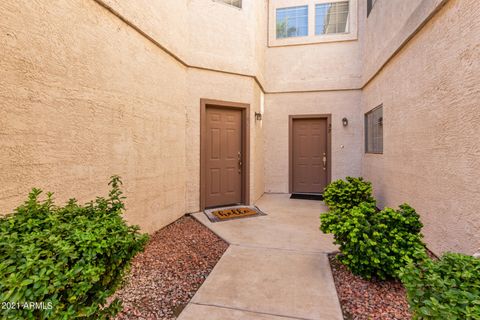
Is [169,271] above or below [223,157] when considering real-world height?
below

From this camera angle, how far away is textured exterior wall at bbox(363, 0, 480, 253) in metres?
2.34

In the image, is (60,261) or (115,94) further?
(115,94)

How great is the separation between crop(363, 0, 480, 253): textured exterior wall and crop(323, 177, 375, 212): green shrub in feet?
2.10

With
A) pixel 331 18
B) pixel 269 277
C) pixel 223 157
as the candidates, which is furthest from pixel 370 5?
pixel 269 277

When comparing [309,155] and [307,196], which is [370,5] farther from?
[307,196]

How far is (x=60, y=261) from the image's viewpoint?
1170 millimetres

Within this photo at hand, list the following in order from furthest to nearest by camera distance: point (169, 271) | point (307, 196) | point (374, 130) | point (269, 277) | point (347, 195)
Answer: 1. point (307, 196)
2. point (374, 130)
3. point (347, 195)
4. point (169, 271)
5. point (269, 277)

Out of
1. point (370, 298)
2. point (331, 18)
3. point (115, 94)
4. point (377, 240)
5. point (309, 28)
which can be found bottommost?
point (370, 298)

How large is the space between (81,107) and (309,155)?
19.1 ft

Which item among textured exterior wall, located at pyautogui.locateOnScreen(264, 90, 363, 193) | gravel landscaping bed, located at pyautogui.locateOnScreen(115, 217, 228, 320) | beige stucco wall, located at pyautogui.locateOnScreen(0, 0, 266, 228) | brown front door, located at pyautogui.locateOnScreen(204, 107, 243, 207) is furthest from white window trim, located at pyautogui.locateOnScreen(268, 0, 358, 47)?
gravel landscaping bed, located at pyautogui.locateOnScreen(115, 217, 228, 320)

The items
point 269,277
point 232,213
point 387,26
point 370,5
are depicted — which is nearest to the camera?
point 269,277

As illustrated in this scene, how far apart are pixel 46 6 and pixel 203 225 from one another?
3451mm

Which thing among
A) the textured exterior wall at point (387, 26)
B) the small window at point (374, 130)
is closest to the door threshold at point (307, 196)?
the small window at point (374, 130)

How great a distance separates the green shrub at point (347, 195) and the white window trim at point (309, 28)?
4.26m
